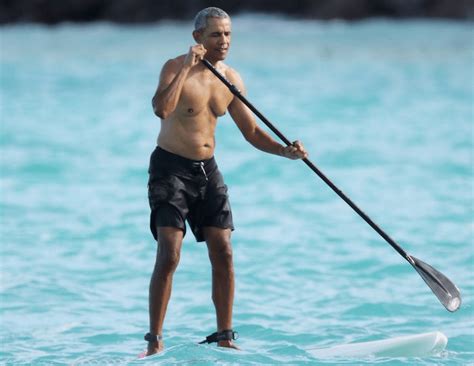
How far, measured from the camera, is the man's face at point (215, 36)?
16.5 feet

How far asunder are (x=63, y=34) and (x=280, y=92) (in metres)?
17.3

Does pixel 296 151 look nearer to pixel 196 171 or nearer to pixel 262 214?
pixel 196 171

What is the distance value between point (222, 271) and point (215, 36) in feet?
3.59

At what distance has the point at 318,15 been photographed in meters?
40.4

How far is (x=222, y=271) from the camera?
17.3 ft

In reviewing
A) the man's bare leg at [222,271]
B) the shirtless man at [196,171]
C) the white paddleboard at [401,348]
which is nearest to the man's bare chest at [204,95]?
the shirtless man at [196,171]

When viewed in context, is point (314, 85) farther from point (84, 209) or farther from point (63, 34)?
point (63, 34)

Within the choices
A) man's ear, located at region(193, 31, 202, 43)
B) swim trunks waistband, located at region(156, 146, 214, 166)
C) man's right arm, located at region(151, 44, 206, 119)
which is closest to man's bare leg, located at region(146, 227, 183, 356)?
swim trunks waistband, located at region(156, 146, 214, 166)

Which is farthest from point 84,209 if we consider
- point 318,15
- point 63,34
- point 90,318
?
point 318,15

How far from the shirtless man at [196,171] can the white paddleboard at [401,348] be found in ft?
2.27

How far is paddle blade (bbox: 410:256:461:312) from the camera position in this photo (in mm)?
5492

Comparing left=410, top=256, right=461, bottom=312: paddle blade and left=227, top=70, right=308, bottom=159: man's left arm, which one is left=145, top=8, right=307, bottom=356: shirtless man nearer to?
left=227, top=70, right=308, bottom=159: man's left arm

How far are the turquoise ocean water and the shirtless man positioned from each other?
0.37 meters

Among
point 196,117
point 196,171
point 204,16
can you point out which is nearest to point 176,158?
point 196,171
